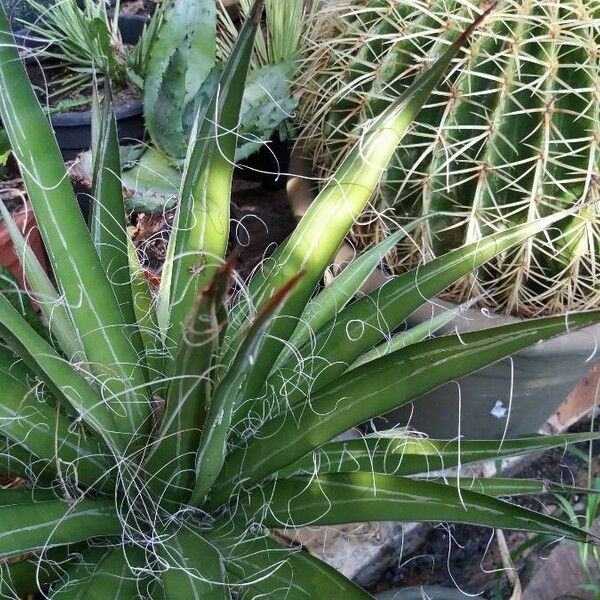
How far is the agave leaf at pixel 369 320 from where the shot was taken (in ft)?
2.18

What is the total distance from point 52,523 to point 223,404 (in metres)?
0.19

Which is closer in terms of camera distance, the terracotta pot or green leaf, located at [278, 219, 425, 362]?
green leaf, located at [278, 219, 425, 362]

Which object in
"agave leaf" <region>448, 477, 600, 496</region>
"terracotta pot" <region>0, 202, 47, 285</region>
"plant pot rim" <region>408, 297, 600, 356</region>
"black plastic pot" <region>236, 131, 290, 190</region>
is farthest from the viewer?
"black plastic pot" <region>236, 131, 290, 190</region>

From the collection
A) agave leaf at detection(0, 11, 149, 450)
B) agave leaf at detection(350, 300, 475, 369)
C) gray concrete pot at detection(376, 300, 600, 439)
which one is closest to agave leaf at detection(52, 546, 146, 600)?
agave leaf at detection(0, 11, 149, 450)

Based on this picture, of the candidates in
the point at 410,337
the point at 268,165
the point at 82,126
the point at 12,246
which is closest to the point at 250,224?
the point at 268,165

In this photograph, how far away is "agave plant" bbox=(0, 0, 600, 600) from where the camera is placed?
0.57 metres

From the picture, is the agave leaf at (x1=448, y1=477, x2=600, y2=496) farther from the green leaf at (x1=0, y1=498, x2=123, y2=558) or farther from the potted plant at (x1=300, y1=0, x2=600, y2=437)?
the green leaf at (x1=0, y1=498, x2=123, y2=558)

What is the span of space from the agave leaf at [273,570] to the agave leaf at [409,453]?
0.08 meters

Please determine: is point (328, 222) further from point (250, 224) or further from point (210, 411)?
point (250, 224)

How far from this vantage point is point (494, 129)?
0.85 metres

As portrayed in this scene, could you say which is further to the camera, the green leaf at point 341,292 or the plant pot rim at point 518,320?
the plant pot rim at point 518,320

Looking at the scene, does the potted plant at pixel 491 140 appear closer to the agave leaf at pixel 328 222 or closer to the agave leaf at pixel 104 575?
the agave leaf at pixel 328 222

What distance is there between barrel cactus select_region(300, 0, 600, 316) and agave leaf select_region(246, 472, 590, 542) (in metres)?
0.34

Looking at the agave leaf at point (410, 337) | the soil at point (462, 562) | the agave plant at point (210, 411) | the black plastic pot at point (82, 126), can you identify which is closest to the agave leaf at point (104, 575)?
the agave plant at point (210, 411)
